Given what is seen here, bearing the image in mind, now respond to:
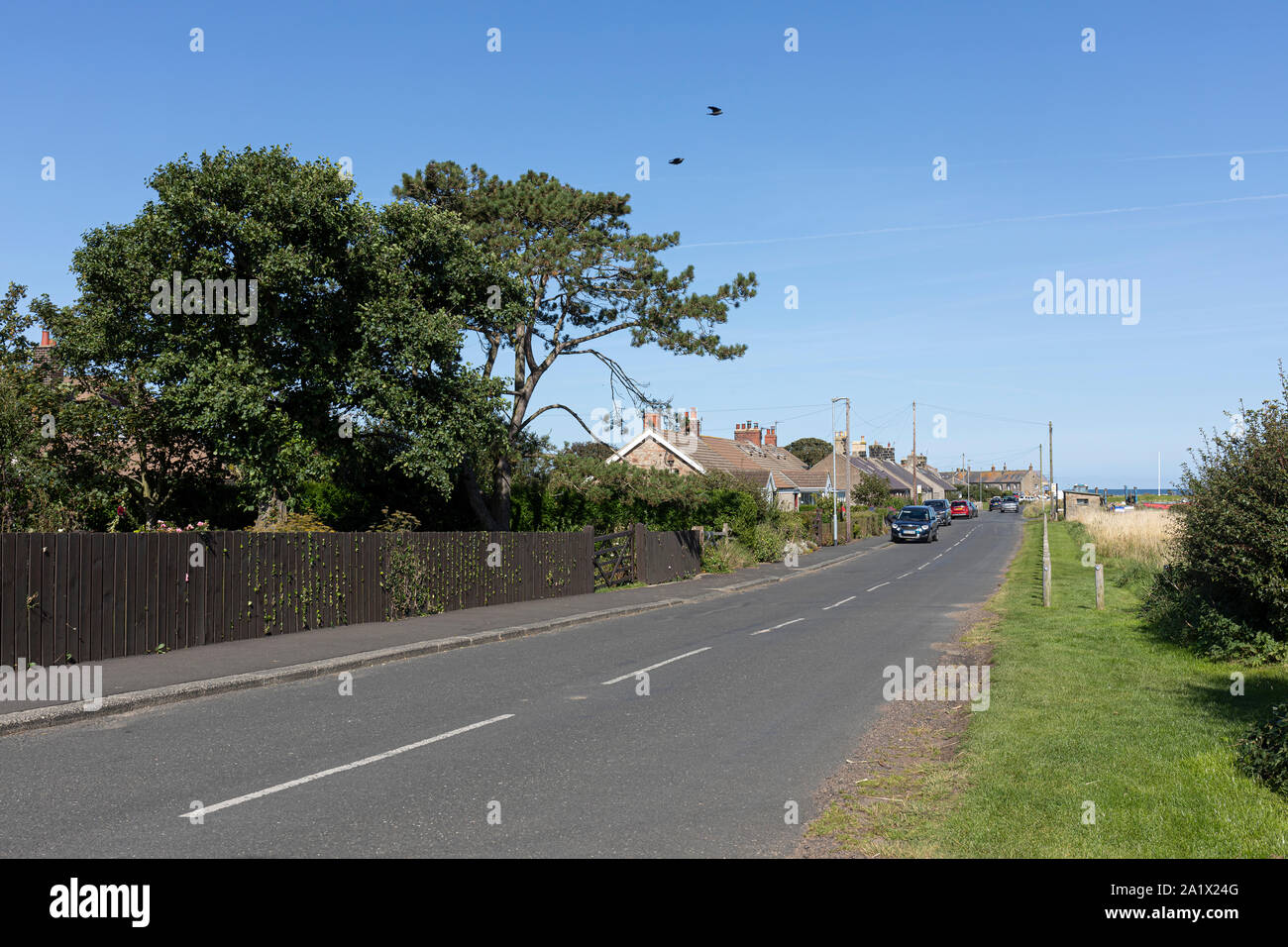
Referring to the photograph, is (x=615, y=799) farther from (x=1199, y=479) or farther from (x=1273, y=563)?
(x=1199, y=479)

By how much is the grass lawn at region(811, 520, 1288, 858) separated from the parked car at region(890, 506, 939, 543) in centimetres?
4018

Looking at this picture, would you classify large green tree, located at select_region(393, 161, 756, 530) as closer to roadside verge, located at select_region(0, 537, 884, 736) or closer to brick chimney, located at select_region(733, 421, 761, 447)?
roadside verge, located at select_region(0, 537, 884, 736)

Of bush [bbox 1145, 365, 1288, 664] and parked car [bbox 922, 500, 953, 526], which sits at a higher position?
bush [bbox 1145, 365, 1288, 664]

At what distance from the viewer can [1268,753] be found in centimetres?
621

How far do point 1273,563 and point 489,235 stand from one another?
20.2 meters

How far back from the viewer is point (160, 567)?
12969 mm

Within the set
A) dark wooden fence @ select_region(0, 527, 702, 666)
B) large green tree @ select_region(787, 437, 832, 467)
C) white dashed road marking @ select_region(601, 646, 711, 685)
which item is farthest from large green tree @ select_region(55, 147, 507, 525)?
large green tree @ select_region(787, 437, 832, 467)

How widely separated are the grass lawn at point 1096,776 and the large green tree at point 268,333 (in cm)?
1283

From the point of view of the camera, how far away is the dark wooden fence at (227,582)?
11375 millimetres

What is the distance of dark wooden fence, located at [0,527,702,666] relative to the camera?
37.3 ft

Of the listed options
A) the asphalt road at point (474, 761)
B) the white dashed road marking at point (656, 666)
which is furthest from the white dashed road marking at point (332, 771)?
the white dashed road marking at point (656, 666)

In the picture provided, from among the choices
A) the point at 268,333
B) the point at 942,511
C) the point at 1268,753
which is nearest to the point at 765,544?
the point at 268,333

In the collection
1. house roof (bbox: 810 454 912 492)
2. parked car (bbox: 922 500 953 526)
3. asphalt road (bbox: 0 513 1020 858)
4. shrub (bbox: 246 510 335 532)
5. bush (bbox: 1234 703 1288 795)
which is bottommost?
parked car (bbox: 922 500 953 526)
